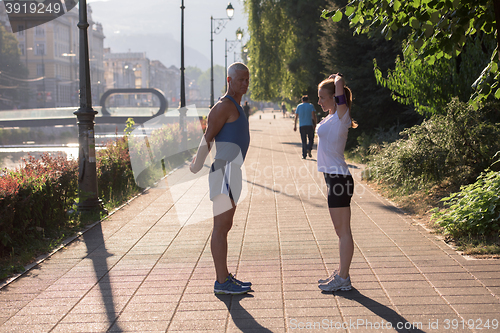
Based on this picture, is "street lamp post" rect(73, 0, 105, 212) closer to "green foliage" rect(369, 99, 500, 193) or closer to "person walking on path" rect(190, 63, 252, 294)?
"person walking on path" rect(190, 63, 252, 294)

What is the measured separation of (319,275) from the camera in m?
4.71

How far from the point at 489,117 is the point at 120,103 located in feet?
436

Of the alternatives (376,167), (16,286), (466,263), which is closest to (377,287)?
(466,263)

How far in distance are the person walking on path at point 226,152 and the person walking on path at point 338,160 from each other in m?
0.67

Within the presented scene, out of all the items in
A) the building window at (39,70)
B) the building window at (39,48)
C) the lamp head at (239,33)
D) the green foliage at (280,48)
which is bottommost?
the green foliage at (280,48)

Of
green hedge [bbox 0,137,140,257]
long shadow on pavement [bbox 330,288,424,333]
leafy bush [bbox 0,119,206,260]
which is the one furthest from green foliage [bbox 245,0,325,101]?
long shadow on pavement [bbox 330,288,424,333]

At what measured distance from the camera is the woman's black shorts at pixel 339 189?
13.5 ft

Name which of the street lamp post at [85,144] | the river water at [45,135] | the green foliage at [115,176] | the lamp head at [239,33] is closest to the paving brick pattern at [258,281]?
the street lamp post at [85,144]

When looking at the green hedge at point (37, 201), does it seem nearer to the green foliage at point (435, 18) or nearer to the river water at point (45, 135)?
the green foliage at point (435, 18)

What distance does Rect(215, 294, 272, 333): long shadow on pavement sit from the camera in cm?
356

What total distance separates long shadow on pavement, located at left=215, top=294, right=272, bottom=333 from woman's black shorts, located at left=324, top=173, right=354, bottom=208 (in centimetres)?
110

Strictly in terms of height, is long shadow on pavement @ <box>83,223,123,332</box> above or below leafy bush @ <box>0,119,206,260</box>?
below

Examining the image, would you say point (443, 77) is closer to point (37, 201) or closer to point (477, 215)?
point (477, 215)

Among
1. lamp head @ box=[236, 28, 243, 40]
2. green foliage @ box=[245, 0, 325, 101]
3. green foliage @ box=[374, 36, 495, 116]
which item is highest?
lamp head @ box=[236, 28, 243, 40]
